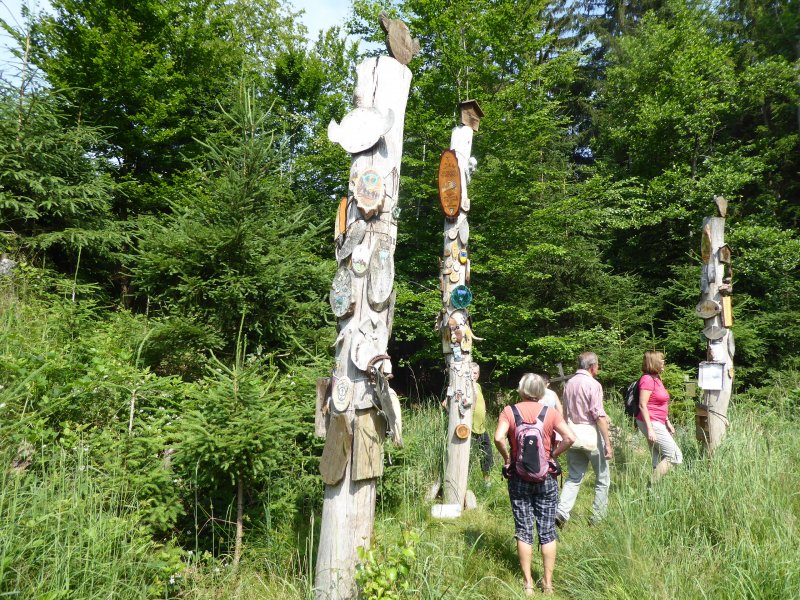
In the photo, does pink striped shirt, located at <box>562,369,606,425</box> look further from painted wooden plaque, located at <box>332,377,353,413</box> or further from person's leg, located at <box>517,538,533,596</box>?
painted wooden plaque, located at <box>332,377,353,413</box>

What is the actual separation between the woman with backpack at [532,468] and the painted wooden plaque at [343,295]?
1301mm

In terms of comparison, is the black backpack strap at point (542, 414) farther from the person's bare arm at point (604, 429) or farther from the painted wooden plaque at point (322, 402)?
the painted wooden plaque at point (322, 402)

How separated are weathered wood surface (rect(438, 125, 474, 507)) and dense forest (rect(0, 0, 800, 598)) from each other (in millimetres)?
498

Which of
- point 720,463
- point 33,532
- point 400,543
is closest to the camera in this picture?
point 33,532

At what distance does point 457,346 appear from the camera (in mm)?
5355

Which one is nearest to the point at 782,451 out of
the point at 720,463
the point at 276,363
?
the point at 720,463

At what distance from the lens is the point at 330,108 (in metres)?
13.7

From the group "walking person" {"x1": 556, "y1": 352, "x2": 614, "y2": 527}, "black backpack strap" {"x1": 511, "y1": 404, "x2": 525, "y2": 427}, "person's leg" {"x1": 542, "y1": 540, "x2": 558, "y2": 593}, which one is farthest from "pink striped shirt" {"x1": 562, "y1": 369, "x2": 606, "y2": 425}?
"person's leg" {"x1": 542, "y1": 540, "x2": 558, "y2": 593}

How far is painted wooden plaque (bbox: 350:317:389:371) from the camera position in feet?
9.60

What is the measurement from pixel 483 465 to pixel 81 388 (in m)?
4.39

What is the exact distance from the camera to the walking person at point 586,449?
440 centimetres

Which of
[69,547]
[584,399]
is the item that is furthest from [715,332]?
[69,547]

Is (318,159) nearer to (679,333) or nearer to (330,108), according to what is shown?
(330,108)

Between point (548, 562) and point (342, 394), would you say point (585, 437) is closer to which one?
point (548, 562)
